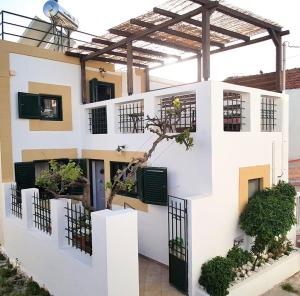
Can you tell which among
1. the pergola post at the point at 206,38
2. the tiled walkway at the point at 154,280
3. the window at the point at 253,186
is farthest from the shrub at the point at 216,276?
the pergola post at the point at 206,38

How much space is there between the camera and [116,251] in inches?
186

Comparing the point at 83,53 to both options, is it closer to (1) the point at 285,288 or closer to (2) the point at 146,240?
(2) the point at 146,240

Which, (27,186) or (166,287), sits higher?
(27,186)

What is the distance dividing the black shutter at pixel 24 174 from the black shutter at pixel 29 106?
1596 mm

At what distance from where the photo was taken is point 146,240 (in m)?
8.10

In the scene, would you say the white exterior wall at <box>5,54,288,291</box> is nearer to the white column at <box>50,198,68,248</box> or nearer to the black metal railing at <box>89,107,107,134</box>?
the black metal railing at <box>89,107,107,134</box>

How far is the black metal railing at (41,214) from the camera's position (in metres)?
7.13

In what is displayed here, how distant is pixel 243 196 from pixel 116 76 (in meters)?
7.58

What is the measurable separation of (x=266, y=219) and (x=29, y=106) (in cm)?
791

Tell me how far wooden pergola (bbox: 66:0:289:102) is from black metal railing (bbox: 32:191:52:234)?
164 inches

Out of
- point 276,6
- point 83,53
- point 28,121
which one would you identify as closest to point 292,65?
point 276,6

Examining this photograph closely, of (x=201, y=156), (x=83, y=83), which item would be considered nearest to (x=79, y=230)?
(x=201, y=156)

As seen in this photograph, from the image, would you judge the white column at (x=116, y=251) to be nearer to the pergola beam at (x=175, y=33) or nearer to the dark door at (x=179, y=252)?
the dark door at (x=179, y=252)

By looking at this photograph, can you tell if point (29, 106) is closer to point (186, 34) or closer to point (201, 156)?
point (186, 34)
